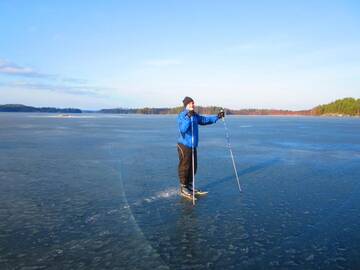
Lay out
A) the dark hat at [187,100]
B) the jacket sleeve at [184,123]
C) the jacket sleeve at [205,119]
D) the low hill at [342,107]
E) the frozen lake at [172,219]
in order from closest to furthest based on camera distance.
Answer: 1. the frozen lake at [172,219]
2. the jacket sleeve at [184,123]
3. the dark hat at [187,100]
4. the jacket sleeve at [205,119]
5. the low hill at [342,107]

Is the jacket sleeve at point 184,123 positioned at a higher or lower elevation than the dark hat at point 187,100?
lower

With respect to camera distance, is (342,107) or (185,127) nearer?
(185,127)

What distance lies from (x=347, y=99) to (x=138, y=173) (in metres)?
191

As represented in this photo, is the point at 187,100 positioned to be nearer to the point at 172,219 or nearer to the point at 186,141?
the point at 186,141

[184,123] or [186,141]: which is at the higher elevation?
[184,123]

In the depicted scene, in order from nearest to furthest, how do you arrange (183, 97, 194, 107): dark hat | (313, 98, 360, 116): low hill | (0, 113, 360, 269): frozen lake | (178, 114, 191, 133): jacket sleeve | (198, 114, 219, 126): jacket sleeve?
(0, 113, 360, 269): frozen lake, (178, 114, 191, 133): jacket sleeve, (183, 97, 194, 107): dark hat, (198, 114, 219, 126): jacket sleeve, (313, 98, 360, 116): low hill

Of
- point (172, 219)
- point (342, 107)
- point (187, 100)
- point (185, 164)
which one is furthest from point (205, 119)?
point (342, 107)

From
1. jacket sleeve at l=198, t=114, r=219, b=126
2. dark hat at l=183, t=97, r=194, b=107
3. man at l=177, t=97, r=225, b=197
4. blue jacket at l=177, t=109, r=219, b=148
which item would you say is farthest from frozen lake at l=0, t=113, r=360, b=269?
dark hat at l=183, t=97, r=194, b=107

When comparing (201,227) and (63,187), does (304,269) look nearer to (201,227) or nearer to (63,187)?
(201,227)

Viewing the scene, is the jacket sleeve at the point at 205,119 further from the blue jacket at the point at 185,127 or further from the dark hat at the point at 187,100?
the dark hat at the point at 187,100

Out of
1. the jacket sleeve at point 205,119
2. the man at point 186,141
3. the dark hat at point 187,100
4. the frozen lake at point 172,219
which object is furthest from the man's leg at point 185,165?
the dark hat at point 187,100

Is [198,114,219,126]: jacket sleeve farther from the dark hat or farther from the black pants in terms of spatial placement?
the black pants

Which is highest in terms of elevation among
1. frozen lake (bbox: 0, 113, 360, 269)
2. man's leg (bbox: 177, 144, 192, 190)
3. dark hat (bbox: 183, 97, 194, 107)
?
dark hat (bbox: 183, 97, 194, 107)

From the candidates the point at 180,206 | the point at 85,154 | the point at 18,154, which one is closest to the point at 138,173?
the point at 180,206
